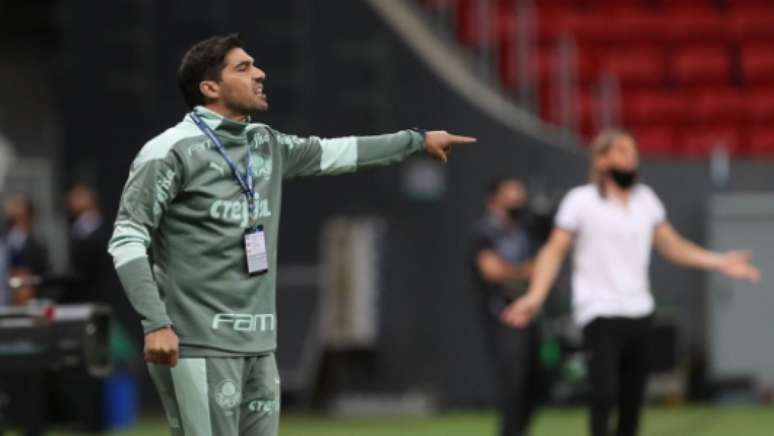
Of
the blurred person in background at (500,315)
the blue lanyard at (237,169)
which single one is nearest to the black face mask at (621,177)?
the blurred person in background at (500,315)

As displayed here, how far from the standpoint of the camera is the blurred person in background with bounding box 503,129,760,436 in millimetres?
8906

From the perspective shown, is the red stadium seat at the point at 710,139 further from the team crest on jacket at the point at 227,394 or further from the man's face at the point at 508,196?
the team crest on jacket at the point at 227,394

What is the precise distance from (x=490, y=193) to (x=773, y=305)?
4522 mm

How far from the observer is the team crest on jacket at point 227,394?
5773mm

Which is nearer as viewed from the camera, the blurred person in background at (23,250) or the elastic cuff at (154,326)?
the elastic cuff at (154,326)

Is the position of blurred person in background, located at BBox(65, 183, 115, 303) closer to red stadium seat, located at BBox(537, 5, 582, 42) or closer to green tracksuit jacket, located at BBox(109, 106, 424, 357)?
red stadium seat, located at BBox(537, 5, 582, 42)

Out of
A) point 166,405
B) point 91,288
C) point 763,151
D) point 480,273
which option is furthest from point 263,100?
point 763,151

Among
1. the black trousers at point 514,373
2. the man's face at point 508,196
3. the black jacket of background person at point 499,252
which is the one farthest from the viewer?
the man's face at point 508,196

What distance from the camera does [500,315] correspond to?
430 inches

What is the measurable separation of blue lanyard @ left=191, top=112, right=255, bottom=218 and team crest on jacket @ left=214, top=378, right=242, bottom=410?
21.6 inches

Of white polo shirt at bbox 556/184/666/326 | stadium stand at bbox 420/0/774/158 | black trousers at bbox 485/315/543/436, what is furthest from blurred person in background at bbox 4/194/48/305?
white polo shirt at bbox 556/184/666/326

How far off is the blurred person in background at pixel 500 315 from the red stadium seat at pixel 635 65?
548 cm

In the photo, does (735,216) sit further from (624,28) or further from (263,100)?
(263,100)

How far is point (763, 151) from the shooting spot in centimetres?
1605
